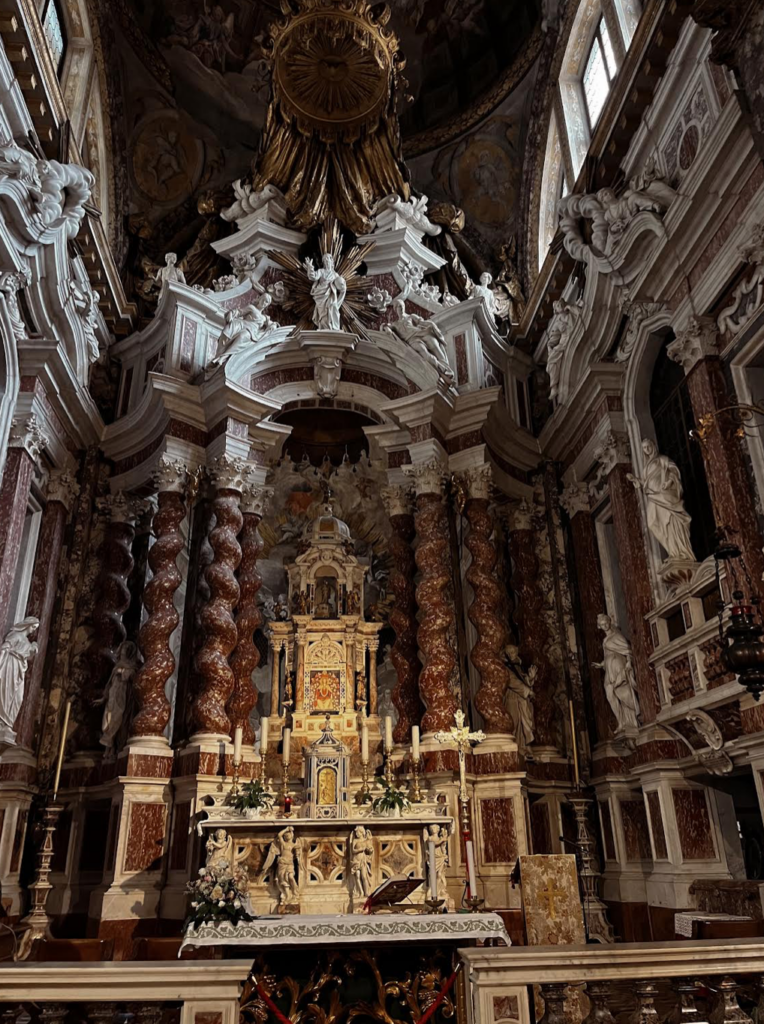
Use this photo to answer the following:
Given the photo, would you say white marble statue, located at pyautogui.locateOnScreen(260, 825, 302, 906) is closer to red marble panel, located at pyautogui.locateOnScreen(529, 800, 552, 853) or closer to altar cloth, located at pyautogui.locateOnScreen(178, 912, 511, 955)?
altar cloth, located at pyautogui.locateOnScreen(178, 912, 511, 955)

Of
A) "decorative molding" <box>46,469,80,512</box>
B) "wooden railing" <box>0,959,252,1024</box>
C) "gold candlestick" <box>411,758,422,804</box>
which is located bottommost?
"wooden railing" <box>0,959,252,1024</box>

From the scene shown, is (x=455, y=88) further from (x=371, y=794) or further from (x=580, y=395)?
(x=371, y=794)

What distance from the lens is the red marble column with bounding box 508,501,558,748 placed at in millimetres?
11938

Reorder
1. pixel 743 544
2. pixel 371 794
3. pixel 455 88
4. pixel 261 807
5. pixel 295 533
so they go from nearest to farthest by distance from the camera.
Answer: pixel 743 544, pixel 261 807, pixel 371 794, pixel 295 533, pixel 455 88

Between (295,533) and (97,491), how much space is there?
3197 millimetres

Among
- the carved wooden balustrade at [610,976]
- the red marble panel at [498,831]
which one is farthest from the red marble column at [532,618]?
the carved wooden balustrade at [610,976]

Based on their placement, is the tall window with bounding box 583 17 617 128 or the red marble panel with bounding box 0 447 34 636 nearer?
the red marble panel with bounding box 0 447 34 636

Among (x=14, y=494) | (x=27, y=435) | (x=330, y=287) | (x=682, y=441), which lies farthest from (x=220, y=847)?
(x=330, y=287)

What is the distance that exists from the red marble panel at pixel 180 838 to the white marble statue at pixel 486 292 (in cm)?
881

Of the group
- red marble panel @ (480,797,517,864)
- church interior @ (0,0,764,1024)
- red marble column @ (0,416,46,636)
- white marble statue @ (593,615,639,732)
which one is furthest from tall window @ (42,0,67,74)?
red marble panel @ (480,797,517,864)

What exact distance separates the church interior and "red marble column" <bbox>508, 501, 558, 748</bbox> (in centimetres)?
7

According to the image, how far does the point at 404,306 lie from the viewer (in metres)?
14.0

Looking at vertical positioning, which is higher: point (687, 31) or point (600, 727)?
point (687, 31)

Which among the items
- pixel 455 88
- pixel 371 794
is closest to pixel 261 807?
pixel 371 794
